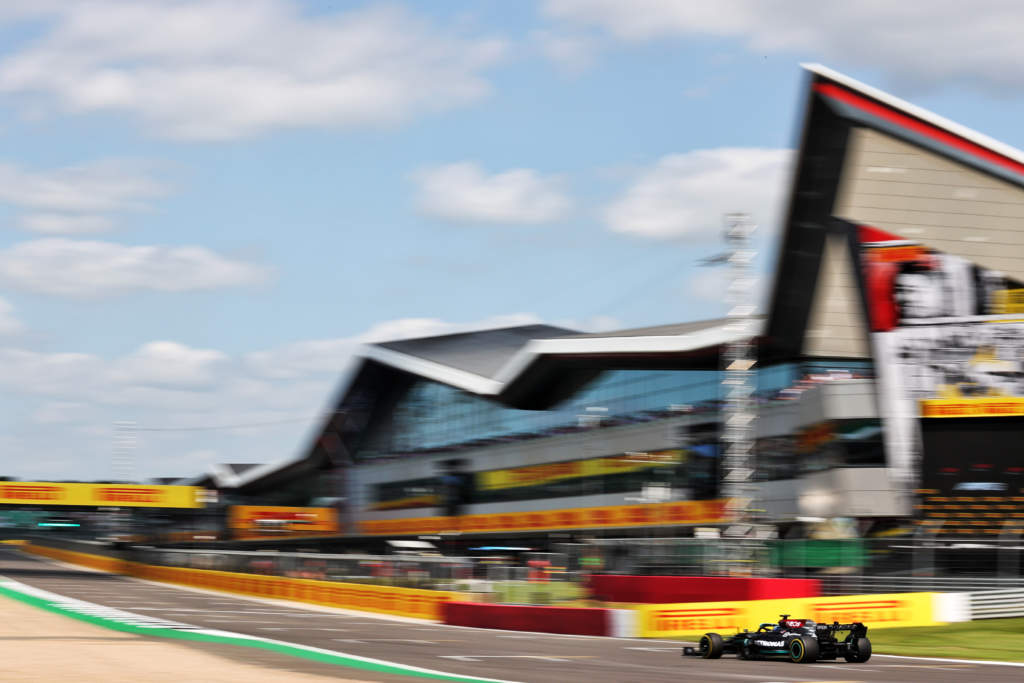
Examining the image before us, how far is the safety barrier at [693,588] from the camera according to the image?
84.3 feet

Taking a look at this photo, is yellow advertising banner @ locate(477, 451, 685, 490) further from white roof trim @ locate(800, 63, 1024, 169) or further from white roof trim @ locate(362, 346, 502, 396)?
white roof trim @ locate(800, 63, 1024, 169)

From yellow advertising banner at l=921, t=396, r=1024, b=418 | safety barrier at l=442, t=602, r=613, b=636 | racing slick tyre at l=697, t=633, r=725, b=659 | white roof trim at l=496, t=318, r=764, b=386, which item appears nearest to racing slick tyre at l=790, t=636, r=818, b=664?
racing slick tyre at l=697, t=633, r=725, b=659

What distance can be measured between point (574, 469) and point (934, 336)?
20.0 meters

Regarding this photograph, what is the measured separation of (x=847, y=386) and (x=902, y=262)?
4898mm

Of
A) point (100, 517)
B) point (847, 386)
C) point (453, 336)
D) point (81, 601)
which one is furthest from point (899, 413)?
point (100, 517)

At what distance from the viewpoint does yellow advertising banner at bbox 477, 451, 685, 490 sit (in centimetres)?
4963

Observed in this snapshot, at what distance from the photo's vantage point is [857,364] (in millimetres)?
44938

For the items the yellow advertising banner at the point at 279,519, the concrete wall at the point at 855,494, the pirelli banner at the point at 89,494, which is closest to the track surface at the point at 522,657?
the concrete wall at the point at 855,494

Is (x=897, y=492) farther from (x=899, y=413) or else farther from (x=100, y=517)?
(x=100, y=517)

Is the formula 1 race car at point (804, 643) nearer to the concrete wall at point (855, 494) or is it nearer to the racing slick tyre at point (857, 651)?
the racing slick tyre at point (857, 651)

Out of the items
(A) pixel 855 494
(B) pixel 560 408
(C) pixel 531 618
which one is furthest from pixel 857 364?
(C) pixel 531 618

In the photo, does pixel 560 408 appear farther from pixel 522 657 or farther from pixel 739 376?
pixel 522 657

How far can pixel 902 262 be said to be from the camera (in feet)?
133

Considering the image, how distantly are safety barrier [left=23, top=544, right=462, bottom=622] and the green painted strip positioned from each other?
8452 mm
